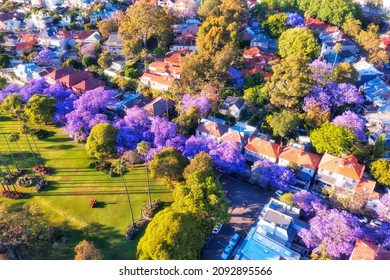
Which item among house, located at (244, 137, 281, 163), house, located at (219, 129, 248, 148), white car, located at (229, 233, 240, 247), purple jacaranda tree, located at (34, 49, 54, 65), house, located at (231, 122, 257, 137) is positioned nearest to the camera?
white car, located at (229, 233, 240, 247)

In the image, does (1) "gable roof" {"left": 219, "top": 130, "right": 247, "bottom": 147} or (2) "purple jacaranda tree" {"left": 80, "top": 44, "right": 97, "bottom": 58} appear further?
(2) "purple jacaranda tree" {"left": 80, "top": 44, "right": 97, "bottom": 58}

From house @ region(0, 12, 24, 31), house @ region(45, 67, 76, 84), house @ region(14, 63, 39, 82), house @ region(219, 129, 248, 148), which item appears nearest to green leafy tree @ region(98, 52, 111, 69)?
house @ region(45, 67, 76, 84)

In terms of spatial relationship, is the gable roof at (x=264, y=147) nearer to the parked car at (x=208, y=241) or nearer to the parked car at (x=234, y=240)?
the parked car at (x=234, y=240)

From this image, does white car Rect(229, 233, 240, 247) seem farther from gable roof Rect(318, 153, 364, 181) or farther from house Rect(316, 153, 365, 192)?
gable roof Rect(318, 153, 364, 181)

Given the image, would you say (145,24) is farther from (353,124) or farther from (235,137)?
(353,124)

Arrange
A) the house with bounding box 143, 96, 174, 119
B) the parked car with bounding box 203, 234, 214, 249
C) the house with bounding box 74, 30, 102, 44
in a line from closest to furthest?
the parked car with bounding box 203, 234, 214, 249
the house with bounding box 143, 96, 174, 119
the house with bounding box 74, 30, 102, 44

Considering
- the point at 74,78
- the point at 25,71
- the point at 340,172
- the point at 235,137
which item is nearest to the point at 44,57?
the point at 25,71
